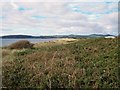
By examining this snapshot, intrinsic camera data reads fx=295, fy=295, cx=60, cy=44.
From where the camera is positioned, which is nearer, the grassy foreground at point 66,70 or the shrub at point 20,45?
the grassy foreground at point 66,70

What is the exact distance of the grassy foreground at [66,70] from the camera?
38.2ft

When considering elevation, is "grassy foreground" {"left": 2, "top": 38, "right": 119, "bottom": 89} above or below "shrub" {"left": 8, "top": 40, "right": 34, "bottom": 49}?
below

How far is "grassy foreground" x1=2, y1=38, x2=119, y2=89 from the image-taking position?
1163cm

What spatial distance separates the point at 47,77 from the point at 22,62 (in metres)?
3.39

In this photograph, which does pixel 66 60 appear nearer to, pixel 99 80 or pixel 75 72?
pixel 75 72

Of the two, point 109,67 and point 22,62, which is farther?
point 22,62

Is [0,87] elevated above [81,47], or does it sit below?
below

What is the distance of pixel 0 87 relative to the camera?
11930 mm

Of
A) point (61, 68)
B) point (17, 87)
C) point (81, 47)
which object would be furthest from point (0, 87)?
point (81, 47)

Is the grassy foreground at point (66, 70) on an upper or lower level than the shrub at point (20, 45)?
lower

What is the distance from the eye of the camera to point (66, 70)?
12680 mm

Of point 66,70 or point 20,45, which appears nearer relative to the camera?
point 66,70

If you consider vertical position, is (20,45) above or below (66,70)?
above

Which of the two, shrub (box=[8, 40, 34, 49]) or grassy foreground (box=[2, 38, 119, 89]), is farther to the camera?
shrub (box=[8, 40, 34, 49])
